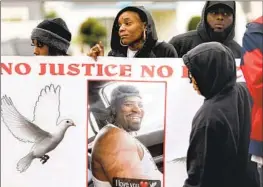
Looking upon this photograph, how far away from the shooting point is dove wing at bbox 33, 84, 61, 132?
1.92m

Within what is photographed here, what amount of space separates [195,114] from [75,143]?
48 cm

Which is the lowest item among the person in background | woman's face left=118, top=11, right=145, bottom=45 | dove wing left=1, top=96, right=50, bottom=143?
dove wing left=1, top=96, right=50, bottom=143

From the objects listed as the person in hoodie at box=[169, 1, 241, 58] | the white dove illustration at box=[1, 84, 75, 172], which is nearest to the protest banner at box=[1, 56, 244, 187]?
the white dove illustration at box=[1, 84, 75, 172]

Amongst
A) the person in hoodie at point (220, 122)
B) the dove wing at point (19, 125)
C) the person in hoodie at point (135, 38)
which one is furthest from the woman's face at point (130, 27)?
the dove wing at point (19, 125)

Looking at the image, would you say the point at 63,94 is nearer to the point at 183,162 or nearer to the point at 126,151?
the point at 126,151

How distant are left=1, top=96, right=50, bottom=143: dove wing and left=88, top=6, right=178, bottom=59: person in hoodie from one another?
366 mm

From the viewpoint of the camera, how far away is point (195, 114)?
185cm

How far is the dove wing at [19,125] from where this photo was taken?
6.40 feet

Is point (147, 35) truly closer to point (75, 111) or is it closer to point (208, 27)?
point (208, 27)

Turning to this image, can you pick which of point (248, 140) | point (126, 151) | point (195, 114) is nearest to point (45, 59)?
point (126, 151)

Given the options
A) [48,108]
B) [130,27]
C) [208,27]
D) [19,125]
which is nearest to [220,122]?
[208,27]

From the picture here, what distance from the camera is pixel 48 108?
76.2 inches

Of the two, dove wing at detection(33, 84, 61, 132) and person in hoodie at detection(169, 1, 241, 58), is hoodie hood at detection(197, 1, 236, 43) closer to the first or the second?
person in hoodie at detection(169, 1, 241, 58)

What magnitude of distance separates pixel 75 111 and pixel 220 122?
55 centimetres
